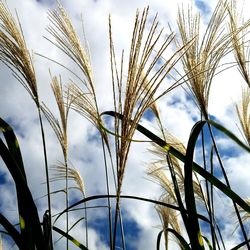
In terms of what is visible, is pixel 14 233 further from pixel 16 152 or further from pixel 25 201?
pixel 16 152

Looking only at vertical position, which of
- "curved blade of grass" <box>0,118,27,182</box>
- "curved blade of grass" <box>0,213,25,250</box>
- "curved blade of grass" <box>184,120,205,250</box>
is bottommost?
"curved blade of grass" <box>0,213,25,250</box>

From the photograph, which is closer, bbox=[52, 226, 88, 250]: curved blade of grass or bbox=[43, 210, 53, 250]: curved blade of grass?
bbox=[43, 210, 53, 250]: curved blade of grass

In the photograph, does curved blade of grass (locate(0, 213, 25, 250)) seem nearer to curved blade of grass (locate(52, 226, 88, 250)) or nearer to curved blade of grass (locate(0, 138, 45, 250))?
curved blade of grass (locate(0, 138, 45, 250))

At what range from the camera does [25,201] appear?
57.7 inches

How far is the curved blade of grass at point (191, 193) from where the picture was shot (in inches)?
60.4

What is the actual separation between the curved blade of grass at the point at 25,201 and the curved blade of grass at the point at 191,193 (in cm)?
52

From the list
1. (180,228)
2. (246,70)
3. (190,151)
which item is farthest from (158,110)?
(180,228)

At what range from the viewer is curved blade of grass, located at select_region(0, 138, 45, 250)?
145 centimetres

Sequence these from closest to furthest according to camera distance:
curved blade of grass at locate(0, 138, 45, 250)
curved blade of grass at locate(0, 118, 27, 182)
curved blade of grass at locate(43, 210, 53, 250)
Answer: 1. curved blade of grass at locate(0, 138, 45, 250)
2. curved blade of grass at locate(0, 118, 27, 182)
3. curved blade of grass at locate(43, 210, 53, 250)

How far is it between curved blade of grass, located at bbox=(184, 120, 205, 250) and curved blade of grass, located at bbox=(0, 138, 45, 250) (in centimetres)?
52

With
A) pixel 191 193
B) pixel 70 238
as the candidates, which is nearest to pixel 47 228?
pixel 70 238

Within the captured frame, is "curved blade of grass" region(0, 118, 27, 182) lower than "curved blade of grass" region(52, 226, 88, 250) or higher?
higher

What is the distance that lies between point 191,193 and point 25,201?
0.57 metres

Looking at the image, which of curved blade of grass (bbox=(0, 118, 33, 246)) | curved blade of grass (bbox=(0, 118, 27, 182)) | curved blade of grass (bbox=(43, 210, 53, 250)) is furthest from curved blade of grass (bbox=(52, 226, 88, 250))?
curved blade of grass (bbox=(0, 118, 27, 182))
